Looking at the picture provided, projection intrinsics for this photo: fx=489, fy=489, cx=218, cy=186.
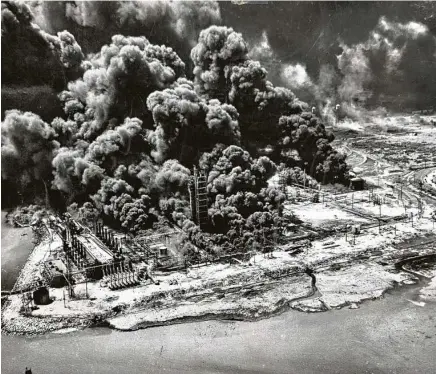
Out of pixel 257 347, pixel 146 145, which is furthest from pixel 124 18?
pixel 257 347

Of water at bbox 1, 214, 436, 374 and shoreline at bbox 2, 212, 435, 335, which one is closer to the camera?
water at bbox 1, 214, 436, 374

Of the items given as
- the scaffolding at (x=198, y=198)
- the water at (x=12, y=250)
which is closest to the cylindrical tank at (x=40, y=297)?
the water at (x=12, y=250)

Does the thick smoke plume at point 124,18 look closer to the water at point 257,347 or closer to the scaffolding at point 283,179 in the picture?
the scaffolding at point 283,179

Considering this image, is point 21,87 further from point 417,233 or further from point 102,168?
point 417,233

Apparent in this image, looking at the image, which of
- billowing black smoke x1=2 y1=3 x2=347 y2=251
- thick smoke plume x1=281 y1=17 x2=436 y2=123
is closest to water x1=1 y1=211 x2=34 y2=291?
billowing black smoke x1=2 y1=3 x2=347 y2=251

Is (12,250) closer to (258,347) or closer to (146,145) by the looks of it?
(146,145)

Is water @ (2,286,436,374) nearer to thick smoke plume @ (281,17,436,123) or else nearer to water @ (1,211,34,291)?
water @ (1,211,34,291)

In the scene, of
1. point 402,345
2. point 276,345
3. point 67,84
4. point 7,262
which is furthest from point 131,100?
point 402,345

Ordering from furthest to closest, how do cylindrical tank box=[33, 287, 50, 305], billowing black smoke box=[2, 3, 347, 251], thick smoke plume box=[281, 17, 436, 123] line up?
thick smoke plume box=[281, 17, 436, 123]
billowing black smoke box=[2, 3, 347, 251]
cylindrical tank box=[33, 287, 50, 305]
